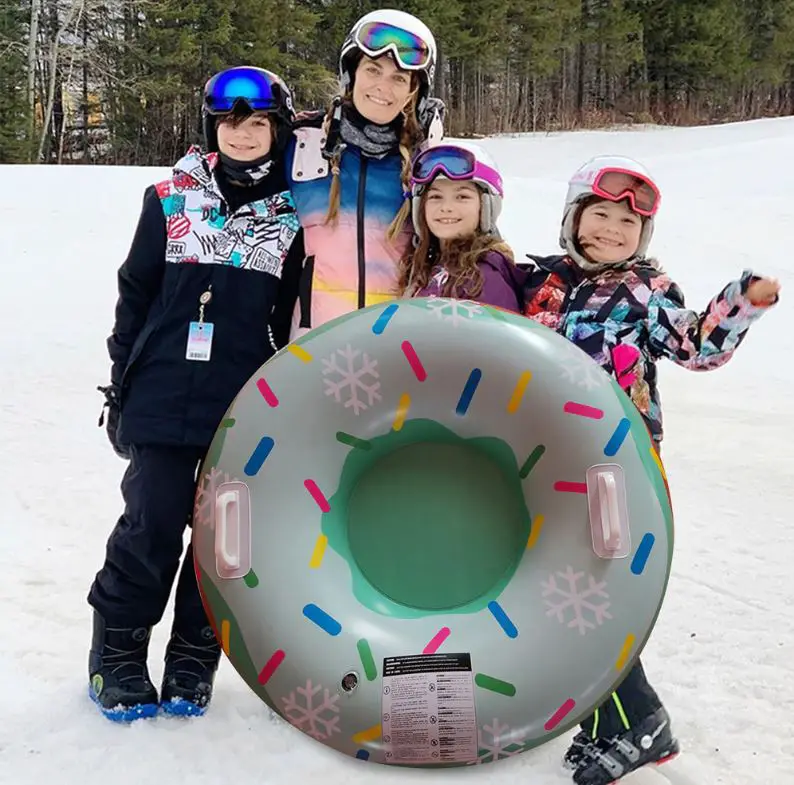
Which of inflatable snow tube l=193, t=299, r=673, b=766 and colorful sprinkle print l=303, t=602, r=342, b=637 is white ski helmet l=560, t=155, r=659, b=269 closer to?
inflatable snow tube l=193, t=299, r=673, b=766

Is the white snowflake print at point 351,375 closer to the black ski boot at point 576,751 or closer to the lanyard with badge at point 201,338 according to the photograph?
the lanyard with badge at point 201,338

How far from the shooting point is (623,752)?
1863mm

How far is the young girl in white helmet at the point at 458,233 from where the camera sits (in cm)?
185

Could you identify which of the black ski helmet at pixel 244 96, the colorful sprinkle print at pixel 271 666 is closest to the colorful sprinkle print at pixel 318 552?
the colorful sprinkle print at pixel 271 666

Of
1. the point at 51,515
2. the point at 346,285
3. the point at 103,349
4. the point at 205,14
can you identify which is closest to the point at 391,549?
the point at 346,285

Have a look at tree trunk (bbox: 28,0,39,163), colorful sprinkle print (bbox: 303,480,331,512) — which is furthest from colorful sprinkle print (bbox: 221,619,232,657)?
tree trunk (bbox: 28,0,39,163)

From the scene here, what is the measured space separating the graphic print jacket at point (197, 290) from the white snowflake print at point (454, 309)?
452 mm

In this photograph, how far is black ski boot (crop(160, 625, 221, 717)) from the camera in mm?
2015

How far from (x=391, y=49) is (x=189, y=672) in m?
1.42

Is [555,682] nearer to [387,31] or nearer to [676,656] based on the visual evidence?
[676,656]

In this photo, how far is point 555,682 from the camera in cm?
155

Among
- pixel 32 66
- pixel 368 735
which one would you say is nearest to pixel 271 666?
pixel 368 735

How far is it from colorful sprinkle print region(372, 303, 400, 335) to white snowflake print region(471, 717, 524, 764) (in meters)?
A: 0.69

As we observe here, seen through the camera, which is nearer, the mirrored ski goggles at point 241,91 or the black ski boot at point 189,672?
the mirrored ski goggles at point 241,91
